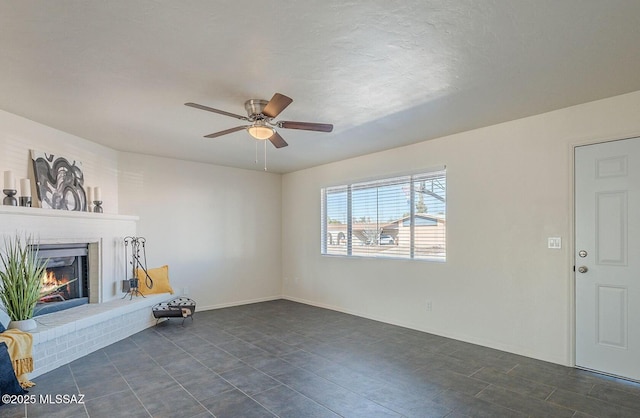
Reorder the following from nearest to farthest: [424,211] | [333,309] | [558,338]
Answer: [558,338], [424,211], [333,309]

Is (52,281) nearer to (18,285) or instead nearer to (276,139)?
(18,285)

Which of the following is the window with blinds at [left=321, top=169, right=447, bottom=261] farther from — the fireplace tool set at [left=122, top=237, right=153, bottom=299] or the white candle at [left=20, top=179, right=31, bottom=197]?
the white candle at [left=20, top=179, right=31, bottom=197]

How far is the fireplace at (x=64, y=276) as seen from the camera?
3.94 meters

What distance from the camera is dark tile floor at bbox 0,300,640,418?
2.64 m

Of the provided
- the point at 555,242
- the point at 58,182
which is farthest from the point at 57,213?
the point at 555,242

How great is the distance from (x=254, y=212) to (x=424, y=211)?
3.33 meters

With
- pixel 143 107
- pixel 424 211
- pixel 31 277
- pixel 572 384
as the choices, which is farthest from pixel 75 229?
pixel 572 384

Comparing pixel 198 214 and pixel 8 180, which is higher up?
pixel 8 180

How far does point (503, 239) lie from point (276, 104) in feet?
9.67

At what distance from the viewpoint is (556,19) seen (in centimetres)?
201

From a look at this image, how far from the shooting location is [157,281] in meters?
5.16

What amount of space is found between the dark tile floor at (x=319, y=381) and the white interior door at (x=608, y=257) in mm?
276

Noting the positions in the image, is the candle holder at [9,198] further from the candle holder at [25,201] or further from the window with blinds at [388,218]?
the window with blinds at [388,218]

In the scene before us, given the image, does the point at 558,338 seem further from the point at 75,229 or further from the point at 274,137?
the point at 75,229
